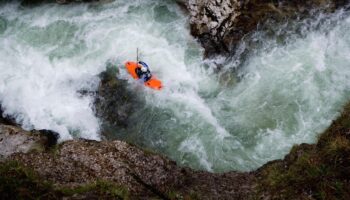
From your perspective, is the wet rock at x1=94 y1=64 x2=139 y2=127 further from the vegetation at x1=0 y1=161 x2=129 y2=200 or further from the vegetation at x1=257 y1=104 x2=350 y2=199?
the vegetation at x1=257 y1=104 x2=350 y2=199

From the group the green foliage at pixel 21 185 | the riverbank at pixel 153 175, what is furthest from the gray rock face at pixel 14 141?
the green foliage at pixel 21 185

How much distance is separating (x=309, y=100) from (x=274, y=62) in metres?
1.71

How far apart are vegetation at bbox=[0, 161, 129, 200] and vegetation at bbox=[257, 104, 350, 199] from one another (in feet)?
8.32

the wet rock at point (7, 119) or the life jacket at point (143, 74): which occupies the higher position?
the life jacket at point (143, 74)

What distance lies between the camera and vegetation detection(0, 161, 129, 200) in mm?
5953

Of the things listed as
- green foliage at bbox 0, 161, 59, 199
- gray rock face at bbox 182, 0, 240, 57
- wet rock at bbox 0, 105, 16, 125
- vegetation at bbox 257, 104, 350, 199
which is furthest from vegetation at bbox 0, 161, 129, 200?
gray rock face at bbox 182, 0, 240, 57

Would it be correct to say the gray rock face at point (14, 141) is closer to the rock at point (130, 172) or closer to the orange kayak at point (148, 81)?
the rock at point (130, 172)

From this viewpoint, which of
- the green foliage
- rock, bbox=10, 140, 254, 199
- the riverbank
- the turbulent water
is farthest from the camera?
the turbulent water

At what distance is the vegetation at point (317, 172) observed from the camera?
6056mm

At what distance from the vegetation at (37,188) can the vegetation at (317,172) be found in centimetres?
254

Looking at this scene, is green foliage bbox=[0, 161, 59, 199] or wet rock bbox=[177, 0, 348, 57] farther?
wet rock bbox=[177, 0, 348, 57]

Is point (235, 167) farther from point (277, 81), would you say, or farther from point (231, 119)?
point (277, 81)

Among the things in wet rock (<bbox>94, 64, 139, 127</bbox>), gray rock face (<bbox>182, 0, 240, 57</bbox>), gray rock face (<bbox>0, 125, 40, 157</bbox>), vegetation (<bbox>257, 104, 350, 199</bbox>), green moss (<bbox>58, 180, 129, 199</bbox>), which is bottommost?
wet rock (<bbox>94, 64, 139, 127</bbox>)

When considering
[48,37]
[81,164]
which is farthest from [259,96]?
[48,37]
